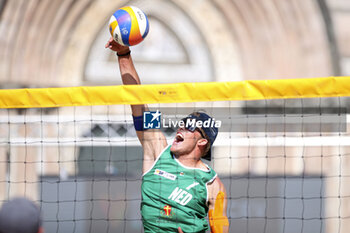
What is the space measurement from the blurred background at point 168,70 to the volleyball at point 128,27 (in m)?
3.56

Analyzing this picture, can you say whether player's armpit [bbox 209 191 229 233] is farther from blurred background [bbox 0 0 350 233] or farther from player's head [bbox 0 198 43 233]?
blurred background [bbox 0 0 350 233]

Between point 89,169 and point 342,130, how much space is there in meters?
3.86

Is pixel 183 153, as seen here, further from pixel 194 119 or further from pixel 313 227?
pixel 313 227

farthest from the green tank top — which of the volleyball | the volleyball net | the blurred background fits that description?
the blurred background

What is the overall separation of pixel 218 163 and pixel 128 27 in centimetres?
426

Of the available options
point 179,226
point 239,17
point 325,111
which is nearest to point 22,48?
point 239,17

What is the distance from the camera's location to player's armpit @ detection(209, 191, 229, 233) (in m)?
3.65

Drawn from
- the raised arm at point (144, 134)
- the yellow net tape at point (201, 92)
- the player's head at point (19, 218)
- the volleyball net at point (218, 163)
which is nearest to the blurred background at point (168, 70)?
the volleyball net at point (218, 163)

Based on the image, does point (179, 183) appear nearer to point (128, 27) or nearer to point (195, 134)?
point (195, 134)

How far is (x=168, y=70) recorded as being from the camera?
8.27 meters

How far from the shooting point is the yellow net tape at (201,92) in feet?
12.8

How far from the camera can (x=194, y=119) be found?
3869 millimetres

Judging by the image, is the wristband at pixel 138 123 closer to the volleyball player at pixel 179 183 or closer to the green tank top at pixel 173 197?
the volleyball player at pixel 179 183

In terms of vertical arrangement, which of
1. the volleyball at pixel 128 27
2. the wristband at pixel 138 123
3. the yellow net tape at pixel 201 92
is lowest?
the wristband at pixel 138 123
